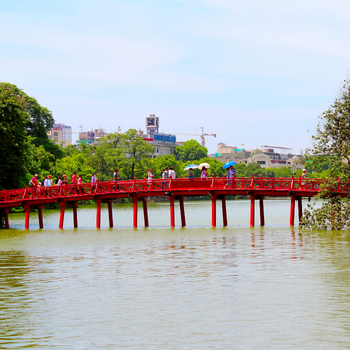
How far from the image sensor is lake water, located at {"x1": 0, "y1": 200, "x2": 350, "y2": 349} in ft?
43.3

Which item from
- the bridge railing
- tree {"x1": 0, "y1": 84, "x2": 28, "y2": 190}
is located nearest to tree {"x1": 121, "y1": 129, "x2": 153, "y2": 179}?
tree {"x1": 0, "y1": 84, "x2": 28, "y2": 190}

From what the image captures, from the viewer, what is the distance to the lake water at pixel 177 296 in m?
13.2

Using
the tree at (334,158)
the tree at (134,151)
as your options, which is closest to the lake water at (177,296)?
the tree at (334,158)

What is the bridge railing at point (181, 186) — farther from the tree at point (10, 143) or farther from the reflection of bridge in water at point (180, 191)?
the tree at point (10, 143)

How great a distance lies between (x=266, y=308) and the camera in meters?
15.7

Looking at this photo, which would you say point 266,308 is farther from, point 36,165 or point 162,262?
point 36,165

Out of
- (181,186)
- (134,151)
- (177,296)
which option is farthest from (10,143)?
(134,151)

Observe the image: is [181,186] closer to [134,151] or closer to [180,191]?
[180,191]

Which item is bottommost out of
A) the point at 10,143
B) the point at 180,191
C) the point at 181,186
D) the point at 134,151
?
the point at 180,191

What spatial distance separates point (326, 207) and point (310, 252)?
1234 cm

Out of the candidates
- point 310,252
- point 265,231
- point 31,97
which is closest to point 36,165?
point 31,97

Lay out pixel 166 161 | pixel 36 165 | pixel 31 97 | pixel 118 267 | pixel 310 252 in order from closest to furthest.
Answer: pixel 118 267 < pixel 310 252 < pixel 36 165 < pixel 31 97 < pixel 166 161

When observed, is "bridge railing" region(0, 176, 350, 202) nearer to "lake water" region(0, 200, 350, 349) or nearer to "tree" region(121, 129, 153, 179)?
"lake water" region(0, 200, 350, 349)

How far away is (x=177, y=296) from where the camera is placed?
57.7ft
